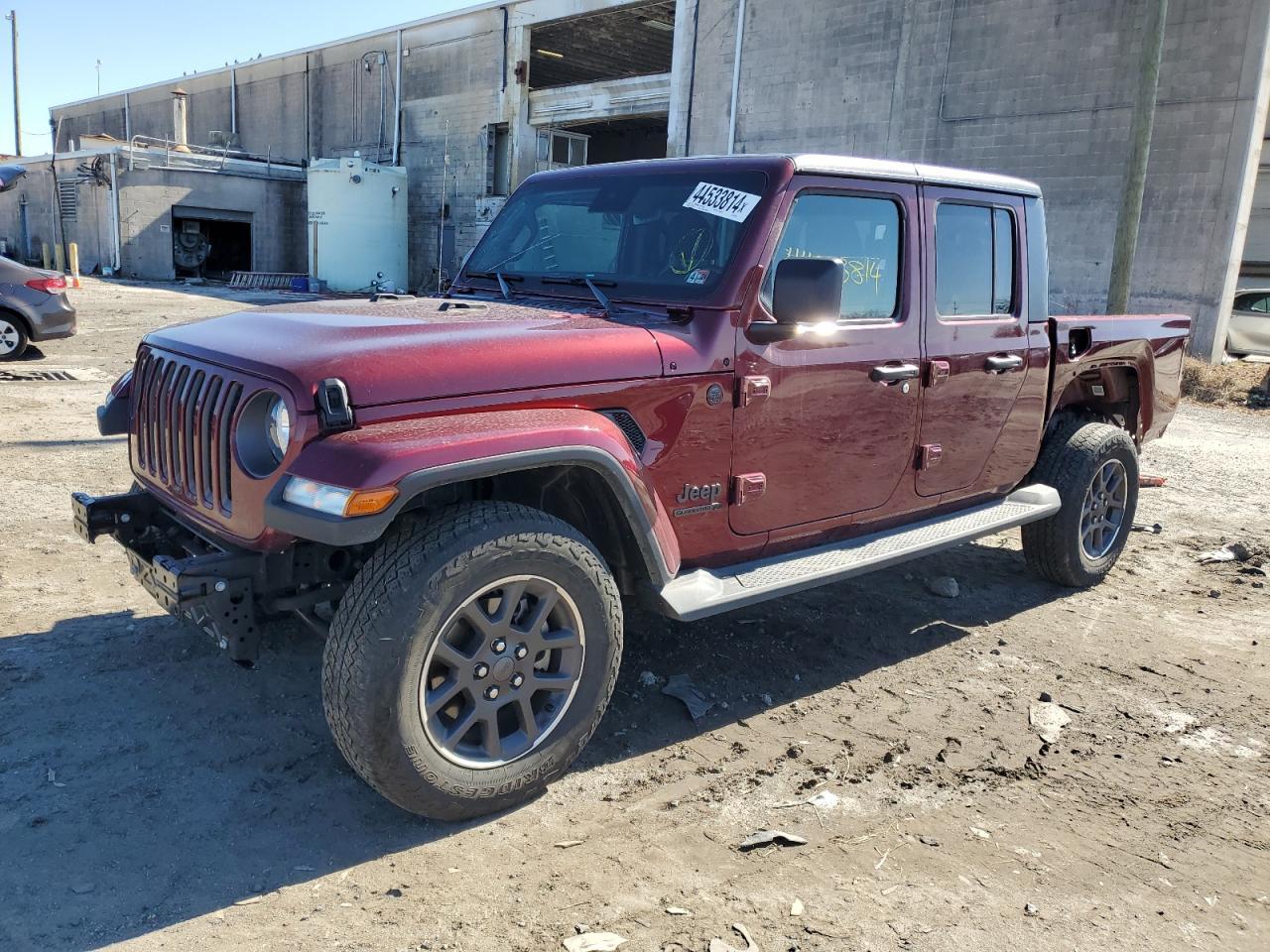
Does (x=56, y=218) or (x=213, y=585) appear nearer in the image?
(x=213, y=585)

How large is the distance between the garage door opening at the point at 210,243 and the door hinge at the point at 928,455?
30685 mm

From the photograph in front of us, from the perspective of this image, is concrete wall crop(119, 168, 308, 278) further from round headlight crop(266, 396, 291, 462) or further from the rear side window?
round headlight crop(266, 396, 291, 462)

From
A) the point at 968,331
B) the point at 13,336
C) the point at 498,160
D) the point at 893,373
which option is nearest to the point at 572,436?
the point at 893,373

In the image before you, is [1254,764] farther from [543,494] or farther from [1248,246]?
[1248,246]

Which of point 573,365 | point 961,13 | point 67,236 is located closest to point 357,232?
point 67,236

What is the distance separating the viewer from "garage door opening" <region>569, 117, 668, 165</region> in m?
28.9

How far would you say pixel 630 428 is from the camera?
311cm

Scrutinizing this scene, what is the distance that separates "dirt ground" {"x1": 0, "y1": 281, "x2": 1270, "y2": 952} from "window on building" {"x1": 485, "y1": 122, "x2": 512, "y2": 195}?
81.2 ft

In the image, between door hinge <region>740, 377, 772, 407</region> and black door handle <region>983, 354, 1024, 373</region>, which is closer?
door hinge <region>740, 377, 772, 407</region>

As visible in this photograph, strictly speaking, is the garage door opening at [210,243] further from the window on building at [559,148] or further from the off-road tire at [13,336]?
the off-road tire at [13,336]

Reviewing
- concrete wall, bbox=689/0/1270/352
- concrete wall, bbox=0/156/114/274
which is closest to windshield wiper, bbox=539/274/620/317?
concrete wall, bbox=689/0/1270/352

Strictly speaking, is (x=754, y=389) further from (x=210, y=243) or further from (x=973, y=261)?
(x=210, y=243)

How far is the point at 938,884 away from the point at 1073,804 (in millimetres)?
775

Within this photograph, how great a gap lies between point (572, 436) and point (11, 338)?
11.2m
